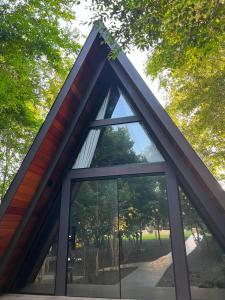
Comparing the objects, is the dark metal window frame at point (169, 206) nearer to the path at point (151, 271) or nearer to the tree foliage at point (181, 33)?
the path at point (151, 271)

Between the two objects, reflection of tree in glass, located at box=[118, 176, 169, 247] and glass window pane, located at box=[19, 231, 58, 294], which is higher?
reflection of tree in glass, located at box=[118, 176, 169, 247]

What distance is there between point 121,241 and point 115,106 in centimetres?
307

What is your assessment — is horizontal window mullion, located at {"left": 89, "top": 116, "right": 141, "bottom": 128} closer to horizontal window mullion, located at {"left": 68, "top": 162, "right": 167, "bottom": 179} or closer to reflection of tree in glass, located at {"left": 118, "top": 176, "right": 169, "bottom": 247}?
horizontal window mullion, located at {"left": 68, "top": 162, "right": 167, "bottom": 179}

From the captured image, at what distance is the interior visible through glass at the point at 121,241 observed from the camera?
14.4 ft

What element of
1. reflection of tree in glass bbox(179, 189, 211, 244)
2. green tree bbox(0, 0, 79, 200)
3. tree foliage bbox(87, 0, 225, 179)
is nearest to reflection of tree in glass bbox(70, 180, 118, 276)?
reflection of tree in glass bbox(179, 189, 211, 244)

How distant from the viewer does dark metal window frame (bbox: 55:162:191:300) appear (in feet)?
13.3

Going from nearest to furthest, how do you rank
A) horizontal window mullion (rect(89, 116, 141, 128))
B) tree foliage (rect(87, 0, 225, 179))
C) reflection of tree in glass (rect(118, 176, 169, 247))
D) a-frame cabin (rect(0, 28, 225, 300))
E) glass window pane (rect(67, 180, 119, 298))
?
tree foliage (rect(87, 0, 225, 179)), a-frame cabin (rect(0, 28, 225, 300)), glass window pane (rect(67, 180, 119, 298)), reflection of tree in glass (rect(118, 176, 169, 247)), horizontal window mullion (rect(89, 116, 141, 128))

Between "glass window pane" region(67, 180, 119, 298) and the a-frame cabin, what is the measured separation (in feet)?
0.06

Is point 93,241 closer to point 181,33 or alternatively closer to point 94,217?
point 94,217

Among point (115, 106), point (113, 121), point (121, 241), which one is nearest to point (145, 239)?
point (121, 241)

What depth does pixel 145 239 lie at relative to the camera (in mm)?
4594

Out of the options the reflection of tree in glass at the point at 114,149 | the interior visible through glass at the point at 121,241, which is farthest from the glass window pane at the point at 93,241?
the reflection of tree in glass at the point at 114,149

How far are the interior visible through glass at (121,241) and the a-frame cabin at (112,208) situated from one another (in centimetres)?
2

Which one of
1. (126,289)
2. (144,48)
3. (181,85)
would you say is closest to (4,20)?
(144,48)
